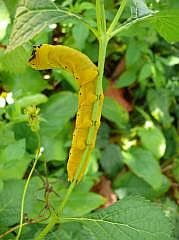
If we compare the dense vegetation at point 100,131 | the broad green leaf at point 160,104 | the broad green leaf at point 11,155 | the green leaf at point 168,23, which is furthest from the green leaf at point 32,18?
the broad green leaf at point 160,104

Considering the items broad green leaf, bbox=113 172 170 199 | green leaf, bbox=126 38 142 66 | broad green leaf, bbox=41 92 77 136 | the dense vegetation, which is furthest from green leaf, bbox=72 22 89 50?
broad green leaf, bbox=113 172 170 199

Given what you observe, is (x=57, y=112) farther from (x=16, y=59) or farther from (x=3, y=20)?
(x=16, y=59)

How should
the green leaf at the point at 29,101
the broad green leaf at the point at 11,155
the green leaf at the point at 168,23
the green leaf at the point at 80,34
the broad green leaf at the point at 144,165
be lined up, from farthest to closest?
the broad green leaf at the point at 144,165 < the green leaf at the point at 80,34 < the green leaf at the point at 29,101 < the broad green leaf at the point at 11,155 < the green leaf at the point at 168,23

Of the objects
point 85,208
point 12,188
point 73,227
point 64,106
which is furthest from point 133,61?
point 12,188

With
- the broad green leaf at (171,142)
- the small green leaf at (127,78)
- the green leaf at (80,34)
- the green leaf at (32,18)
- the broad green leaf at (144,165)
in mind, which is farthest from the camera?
the broad green leaf at (171,142)

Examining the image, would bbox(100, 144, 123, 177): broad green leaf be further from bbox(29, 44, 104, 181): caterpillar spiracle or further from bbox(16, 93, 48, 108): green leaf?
bbox(29, 44, 104, 181): caterpillar spiracle

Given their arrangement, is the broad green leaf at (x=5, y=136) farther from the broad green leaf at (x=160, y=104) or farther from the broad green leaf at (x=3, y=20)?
the broad green leaf at (x=160, y=104)
